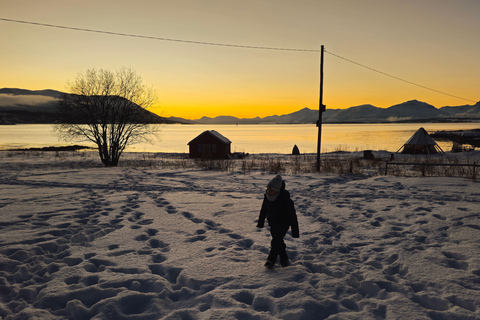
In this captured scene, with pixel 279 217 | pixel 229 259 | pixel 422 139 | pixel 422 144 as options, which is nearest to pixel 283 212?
pixel 279 217

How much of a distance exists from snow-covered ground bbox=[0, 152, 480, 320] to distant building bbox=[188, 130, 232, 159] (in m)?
27.6

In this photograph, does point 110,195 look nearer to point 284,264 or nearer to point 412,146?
point 284,264

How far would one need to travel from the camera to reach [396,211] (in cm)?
878

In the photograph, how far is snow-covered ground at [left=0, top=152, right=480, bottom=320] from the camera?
3926mm

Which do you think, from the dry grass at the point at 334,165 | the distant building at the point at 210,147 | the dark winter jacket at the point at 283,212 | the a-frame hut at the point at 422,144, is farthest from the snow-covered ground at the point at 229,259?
the a-frame hut at the point at 422,144

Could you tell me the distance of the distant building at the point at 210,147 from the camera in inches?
1512

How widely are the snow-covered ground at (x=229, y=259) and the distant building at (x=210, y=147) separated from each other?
27.6m

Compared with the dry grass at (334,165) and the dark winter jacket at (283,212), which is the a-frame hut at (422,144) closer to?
the dry grass at (334,165)

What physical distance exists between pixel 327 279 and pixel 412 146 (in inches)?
1507

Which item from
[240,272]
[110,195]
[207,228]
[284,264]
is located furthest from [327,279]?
[110,195]

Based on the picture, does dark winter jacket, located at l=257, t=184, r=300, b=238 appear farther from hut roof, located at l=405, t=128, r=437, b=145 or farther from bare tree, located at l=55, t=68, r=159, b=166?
hut roof, located at l=405, t=128, r=437, b=145

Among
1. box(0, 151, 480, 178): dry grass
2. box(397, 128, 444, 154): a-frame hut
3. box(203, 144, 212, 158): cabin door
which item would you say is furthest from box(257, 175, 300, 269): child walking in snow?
box(397, 128, 444, 154): a-frame hut

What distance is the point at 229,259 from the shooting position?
17.9 feet

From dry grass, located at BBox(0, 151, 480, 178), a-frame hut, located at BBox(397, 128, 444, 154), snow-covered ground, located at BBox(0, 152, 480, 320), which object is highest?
a-frame hut, located at BBox(397, 128, 444, 154)
